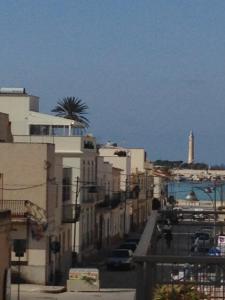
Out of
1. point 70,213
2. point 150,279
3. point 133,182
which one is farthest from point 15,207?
point 133,182

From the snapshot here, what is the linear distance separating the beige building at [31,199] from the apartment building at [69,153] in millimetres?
6623

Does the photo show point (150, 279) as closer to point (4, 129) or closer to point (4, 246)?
point (4, 246)

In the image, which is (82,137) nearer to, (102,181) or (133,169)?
(102,181)

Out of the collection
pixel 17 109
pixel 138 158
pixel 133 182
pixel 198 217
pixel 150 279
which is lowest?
pixel 150 279

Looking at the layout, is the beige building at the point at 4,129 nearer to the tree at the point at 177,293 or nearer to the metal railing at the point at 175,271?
the metal railing at the point at 175,271

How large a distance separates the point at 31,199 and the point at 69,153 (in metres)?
13.9

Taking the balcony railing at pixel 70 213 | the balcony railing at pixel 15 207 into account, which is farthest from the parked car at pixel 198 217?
the balcony railing at pixel 70 213

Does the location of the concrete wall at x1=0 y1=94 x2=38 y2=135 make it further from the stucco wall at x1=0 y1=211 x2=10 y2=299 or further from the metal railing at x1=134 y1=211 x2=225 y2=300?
the metal railing at x1=134 y1=211 x2=225 y2=300

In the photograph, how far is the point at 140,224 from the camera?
107875 millimetres

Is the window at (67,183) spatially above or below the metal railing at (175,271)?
above

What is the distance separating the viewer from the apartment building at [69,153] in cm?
6103

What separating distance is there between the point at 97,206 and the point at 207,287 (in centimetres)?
6453

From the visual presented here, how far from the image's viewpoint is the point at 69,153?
211ft

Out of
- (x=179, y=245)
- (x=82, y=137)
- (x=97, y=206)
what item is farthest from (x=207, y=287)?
(x=97, y=206)
